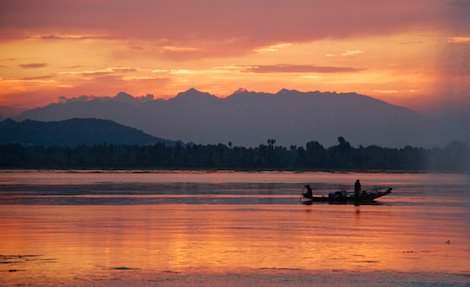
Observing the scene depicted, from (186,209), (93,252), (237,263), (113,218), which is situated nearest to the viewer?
(237,263)

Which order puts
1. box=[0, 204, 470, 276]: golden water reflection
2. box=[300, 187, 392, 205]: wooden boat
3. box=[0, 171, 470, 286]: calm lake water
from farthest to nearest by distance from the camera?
1. box=[300, 187, 392, 205]: wooden boat
2. box=[0, 204, 470, 276]: golden water reflection
3. box=[0, 171, 470, 286]: calm lake water

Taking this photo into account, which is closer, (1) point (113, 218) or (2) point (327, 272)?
(2) point (327, 272)

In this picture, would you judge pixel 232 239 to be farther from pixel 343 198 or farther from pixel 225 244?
pixel 343 198

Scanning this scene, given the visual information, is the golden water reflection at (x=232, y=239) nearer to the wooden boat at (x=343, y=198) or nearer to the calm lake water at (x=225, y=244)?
the calm lake water at (x=225, y=244)

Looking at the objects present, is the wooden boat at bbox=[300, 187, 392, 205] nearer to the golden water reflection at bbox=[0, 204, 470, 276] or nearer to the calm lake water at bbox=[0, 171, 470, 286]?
the calm lake water at bbox=[0, 171, 470, 286]

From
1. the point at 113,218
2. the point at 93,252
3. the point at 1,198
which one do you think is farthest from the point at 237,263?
the point at 1,198

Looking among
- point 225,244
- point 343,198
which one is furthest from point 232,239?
point 343,198

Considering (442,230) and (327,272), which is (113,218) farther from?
(327,272)

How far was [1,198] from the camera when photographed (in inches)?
2968

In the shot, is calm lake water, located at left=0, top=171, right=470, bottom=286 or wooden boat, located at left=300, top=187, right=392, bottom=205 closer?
calm lake water, located at left=0, top=171, right=470, bottom=286

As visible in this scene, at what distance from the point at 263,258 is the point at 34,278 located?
8869 millimetres

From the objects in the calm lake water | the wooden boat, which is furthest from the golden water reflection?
the wooden boat

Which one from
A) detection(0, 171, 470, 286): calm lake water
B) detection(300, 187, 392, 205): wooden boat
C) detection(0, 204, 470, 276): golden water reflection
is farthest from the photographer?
detection(300, 187, 392, 205): wooden boat

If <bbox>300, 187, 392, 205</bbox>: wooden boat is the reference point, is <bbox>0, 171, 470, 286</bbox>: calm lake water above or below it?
below
